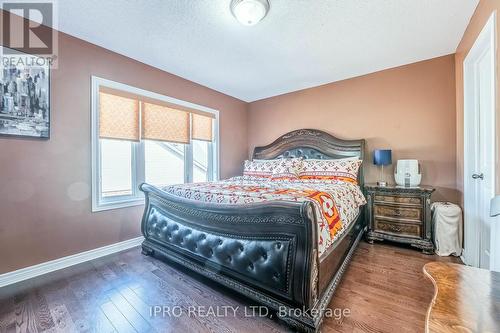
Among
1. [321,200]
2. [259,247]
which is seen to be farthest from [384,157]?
[259,247]

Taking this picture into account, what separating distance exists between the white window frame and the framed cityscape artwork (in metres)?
0.43

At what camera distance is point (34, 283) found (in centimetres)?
208

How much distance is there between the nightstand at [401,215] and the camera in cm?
267

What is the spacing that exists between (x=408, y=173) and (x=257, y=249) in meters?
2.56

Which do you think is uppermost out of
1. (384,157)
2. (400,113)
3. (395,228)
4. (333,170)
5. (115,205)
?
(400,113)

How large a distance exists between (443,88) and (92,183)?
4.71 m

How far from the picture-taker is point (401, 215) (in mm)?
2836

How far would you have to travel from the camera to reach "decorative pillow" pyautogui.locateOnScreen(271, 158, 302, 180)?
3.45m

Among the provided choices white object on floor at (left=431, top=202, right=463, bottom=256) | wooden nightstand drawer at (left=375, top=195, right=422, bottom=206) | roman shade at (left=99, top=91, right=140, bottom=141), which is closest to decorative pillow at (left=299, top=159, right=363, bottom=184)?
wooden nightstand drawer at (left=375, top=195, right=422, bottom=206)

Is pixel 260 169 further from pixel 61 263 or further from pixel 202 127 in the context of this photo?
pixel 61 263

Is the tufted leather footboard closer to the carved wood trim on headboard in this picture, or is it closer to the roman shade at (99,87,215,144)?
the roman shade at (99,87,215,144)

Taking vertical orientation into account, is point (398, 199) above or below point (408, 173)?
below

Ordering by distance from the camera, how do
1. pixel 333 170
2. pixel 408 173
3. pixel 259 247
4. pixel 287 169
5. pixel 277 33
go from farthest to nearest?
pixel 287 169 → pixel 333 170 → pixel 408 173 → pixel 277 33 → pixel 259 247

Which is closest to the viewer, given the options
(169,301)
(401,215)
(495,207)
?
(495,207)
